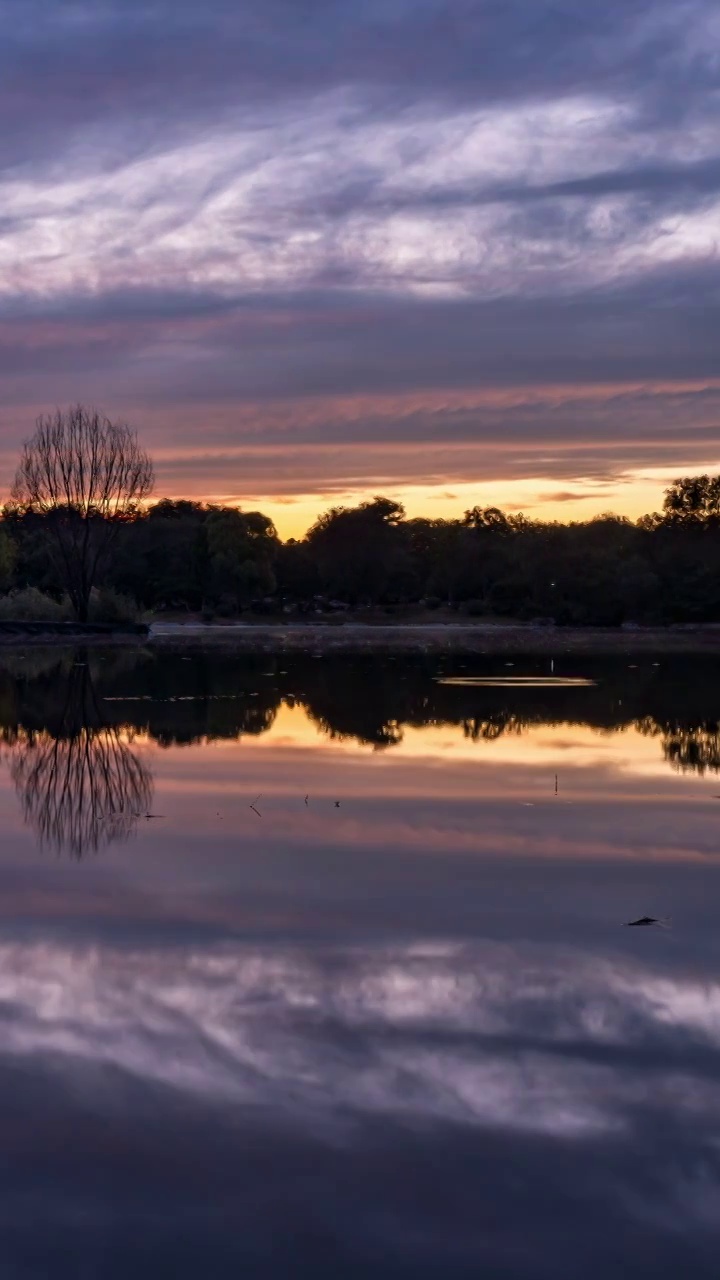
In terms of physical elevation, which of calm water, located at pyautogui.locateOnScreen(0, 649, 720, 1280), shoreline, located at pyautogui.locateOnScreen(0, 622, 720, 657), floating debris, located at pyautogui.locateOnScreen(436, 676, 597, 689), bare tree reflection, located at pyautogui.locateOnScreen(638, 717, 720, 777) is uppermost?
shoreline, located at pyautogui.locateOnScreen(0, 622, 720, 657)

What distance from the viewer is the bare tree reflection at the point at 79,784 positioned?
11.5 m

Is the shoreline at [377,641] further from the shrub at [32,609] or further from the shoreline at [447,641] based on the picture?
the shrub at [32,609]

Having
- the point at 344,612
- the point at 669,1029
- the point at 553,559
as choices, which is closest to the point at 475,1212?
the point at 669,1029

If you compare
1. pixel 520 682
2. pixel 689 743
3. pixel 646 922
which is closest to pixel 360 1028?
pixel 646 922

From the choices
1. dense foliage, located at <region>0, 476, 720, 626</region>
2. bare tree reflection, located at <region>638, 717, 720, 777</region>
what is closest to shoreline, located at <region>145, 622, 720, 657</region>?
dense foliage, located at <region>0, 476, 720, 626</region>

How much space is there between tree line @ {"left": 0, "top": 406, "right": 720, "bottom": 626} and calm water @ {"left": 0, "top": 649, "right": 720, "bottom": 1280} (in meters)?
47.3

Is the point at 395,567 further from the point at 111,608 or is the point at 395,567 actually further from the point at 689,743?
the point at 689,743

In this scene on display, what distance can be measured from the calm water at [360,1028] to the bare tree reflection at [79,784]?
0.08 m

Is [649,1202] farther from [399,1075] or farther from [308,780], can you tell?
[308,780]

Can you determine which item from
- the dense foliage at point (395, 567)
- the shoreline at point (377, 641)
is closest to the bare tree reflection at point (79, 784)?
the shoreline at point (377, 641)

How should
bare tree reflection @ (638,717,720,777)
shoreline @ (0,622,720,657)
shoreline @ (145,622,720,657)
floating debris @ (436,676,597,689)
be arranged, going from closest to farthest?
bare tree reflection @ (638,717,720,777), floating debris @ (436,676,597,689), shoreline @ (0,622,720,657), shoreline @ (145,622,720,657)

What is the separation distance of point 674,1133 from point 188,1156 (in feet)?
5.81

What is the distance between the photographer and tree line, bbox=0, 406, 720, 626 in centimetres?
6319

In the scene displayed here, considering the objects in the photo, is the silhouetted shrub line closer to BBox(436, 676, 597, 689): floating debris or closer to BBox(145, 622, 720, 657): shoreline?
BBox(145, 622, 720, 657): shoreline
